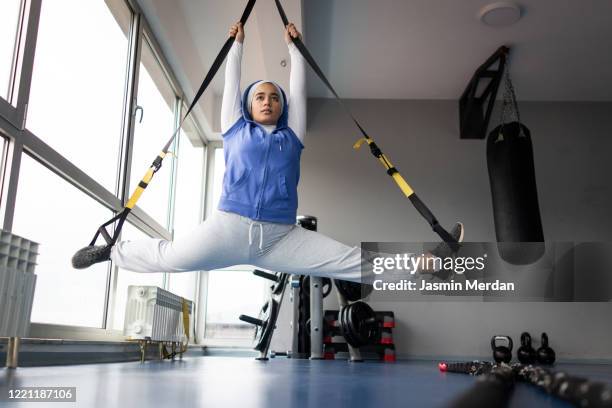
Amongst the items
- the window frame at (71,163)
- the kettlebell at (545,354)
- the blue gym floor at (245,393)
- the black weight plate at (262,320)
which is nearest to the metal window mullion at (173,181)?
the window frame at (71,163)

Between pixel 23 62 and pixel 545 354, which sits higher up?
pixel 23 62

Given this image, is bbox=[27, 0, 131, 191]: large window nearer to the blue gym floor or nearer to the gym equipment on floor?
the blue gym floor

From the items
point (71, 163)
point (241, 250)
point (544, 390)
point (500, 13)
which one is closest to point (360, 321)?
point (241, 250)

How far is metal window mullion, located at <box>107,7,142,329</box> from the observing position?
4.22m

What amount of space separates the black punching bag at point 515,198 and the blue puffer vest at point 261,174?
2.58 m

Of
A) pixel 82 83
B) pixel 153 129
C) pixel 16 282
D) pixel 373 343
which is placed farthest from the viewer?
pixel 373 343

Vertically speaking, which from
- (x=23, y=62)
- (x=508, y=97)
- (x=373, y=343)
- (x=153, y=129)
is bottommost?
(x=373, y=343)

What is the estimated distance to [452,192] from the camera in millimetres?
6672

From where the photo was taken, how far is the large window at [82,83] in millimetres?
3168

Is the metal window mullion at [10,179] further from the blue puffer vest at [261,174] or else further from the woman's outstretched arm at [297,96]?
the woman's outstretched arm at [297,96]

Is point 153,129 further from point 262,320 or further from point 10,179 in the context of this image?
point 10,179

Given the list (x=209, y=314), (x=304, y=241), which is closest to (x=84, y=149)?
(x=304, y=241)

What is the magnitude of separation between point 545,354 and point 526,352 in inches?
7.4

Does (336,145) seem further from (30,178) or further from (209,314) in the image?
(30,178)
